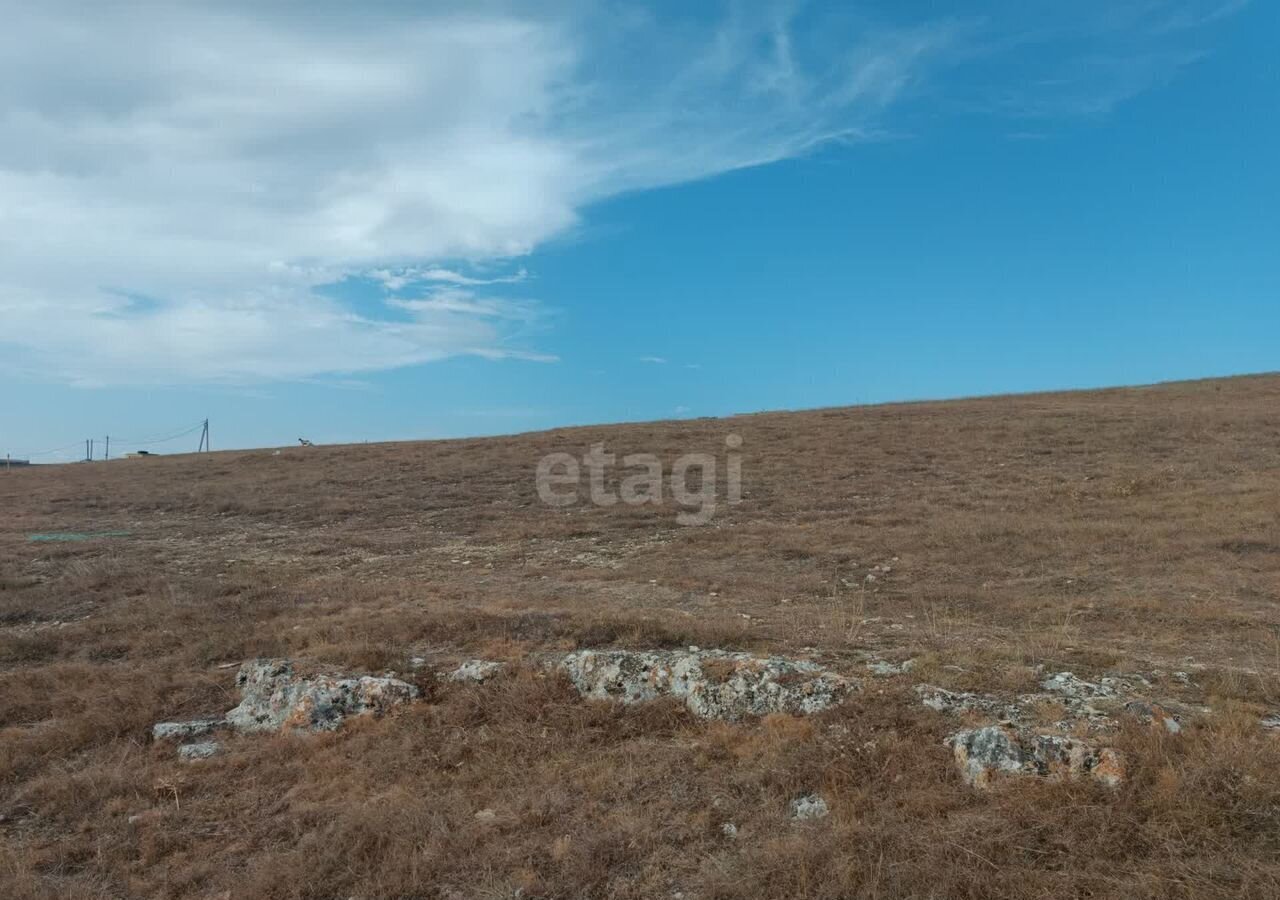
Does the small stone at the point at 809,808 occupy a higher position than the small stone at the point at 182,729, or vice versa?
the small stone at the point at 809,808

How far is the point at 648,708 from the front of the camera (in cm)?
620

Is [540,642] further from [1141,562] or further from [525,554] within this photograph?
[1141,562]

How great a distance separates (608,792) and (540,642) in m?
2.90

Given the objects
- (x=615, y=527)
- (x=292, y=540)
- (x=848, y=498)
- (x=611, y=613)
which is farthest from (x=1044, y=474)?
(x=292, y=540)

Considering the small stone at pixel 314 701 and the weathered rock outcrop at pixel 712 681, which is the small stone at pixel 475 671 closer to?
the small stone at pixel 314 701

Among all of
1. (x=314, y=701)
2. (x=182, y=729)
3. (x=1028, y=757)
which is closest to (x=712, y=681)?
(x=1028, y=757)

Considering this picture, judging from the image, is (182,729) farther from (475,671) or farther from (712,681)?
(712,681)

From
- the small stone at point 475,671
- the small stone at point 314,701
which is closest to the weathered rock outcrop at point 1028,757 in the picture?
the small stone at point 475,671

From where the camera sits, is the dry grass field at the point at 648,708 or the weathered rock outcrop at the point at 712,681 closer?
the dry grass field at the point at 648,708

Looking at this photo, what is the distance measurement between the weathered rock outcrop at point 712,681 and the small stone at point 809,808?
3.65 ft

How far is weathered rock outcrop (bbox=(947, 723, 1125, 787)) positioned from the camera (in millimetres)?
4656

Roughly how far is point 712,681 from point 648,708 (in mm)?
580

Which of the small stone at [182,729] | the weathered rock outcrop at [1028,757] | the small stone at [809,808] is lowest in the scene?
the small stone at [182,729]

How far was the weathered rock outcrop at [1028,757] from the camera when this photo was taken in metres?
4.66
